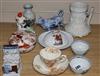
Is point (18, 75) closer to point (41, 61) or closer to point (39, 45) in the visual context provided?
point (41, 61)

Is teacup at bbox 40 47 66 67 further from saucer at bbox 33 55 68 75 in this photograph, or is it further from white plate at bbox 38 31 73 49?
white plate at bbox 38 31 73 49

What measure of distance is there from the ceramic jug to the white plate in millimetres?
49

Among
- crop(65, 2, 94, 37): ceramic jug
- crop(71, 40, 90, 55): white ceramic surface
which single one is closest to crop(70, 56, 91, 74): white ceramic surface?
crop(71, 40, 90, 55): white ceramic surface

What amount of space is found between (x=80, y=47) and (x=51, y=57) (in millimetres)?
191

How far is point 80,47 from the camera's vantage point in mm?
1261

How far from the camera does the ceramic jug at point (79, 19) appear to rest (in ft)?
4.47

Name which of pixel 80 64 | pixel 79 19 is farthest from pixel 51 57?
pixel 79 19

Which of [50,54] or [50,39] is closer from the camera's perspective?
[50,54]

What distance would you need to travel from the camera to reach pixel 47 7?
1503mm

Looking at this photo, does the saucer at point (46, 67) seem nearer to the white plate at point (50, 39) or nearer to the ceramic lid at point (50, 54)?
the ceramic lid at point (50, 54)

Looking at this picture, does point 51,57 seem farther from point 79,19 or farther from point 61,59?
point 79,19

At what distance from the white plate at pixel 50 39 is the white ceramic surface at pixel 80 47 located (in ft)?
0.12

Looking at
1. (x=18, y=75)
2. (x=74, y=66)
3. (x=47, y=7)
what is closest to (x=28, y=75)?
(x=18, y=75)

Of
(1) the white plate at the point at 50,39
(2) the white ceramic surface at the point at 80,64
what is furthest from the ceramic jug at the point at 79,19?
(2) the white ceramic surface at the point at 80,64
